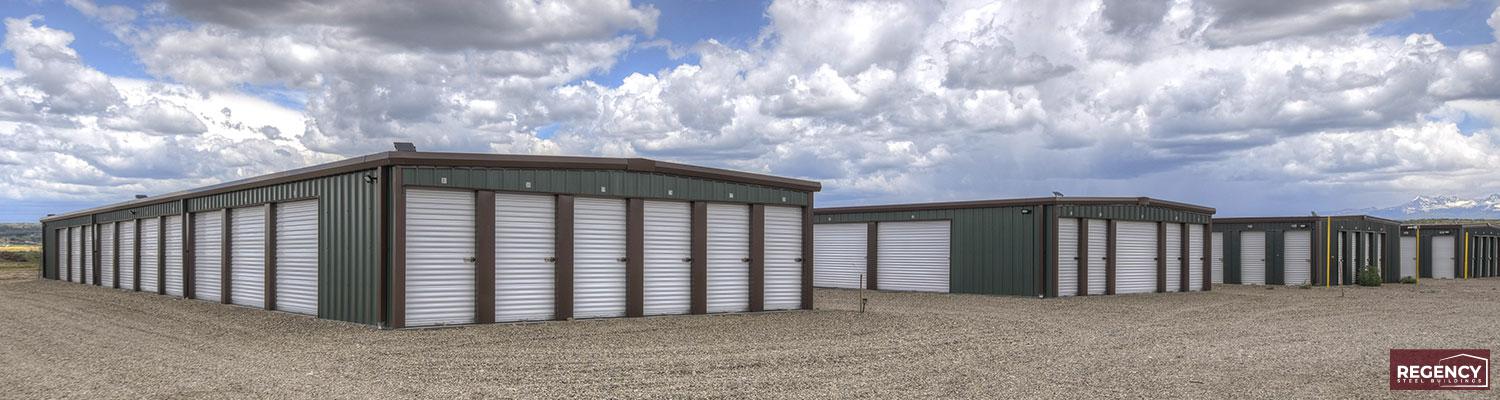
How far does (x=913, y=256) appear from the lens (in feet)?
101

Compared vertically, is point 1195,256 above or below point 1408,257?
above

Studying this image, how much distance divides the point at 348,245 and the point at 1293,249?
35011 millimetres

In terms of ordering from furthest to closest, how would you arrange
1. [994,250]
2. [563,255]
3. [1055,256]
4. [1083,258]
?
[994,250] < [1083,258] < [1055,256] < [563,255]

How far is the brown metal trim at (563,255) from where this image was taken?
18.5 meters

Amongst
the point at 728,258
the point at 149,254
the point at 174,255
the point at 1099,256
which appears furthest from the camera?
the point at 149,254

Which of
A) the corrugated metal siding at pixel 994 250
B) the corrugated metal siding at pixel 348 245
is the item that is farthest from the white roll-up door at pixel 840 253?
the corrugated metal siding at pixel 348 245

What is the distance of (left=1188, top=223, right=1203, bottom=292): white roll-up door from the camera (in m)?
33.2

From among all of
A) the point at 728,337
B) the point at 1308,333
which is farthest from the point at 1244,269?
the point at 728,337

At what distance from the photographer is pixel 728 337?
15.9m

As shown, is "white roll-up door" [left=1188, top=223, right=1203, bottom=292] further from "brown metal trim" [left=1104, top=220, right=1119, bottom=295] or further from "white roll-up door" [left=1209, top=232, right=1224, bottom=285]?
"white roll-up door" [left=1209, top=232, right=1224, bottom=285]

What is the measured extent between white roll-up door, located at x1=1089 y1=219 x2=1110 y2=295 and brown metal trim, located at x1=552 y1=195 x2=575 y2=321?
16.8m

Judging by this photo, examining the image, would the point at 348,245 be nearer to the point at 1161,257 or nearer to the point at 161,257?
the point at 161,257

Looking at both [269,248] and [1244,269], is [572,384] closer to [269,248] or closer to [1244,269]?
[269,248]

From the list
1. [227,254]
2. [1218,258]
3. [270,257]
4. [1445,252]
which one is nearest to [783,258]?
[270,257]
